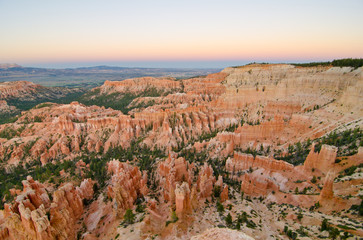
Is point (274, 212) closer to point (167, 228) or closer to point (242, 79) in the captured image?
point (167, 228)

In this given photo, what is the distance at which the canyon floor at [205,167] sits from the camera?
21.6 m

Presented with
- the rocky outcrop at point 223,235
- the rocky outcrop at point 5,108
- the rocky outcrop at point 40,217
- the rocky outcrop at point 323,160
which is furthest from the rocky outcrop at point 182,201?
the rocky outcrop at point 5,108

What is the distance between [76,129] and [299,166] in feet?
194

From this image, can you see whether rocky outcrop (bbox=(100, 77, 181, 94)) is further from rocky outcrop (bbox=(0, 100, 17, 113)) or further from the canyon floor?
rocky outcrop (bbox=(0, 100, 17, 113))

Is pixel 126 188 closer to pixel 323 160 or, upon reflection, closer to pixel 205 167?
pixel 205 167

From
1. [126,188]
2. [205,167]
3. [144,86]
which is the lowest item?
[205,167]

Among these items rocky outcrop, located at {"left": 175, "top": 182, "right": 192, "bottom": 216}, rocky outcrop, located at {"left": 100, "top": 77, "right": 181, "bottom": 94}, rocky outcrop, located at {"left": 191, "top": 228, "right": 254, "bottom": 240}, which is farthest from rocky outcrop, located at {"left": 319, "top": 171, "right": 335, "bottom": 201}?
rocky outcrop, located at {"left": 100, "top": 77, "right": 181, "bottom": 94}

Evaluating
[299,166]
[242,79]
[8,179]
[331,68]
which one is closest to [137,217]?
[299,166]

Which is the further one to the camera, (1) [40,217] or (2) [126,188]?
(2) [126,188]

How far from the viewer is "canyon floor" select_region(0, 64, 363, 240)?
21.6 metres

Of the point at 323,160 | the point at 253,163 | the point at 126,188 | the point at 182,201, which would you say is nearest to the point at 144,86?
the point at 253,163

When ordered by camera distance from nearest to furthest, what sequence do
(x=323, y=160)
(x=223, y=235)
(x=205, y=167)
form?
(x=223, y=235) < (x=323, y=160) < (x=205, y=167)

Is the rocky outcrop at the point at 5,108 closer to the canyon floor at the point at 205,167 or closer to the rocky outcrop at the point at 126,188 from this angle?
the canyon floor at the point at 205,167

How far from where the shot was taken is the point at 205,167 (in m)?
35.9
